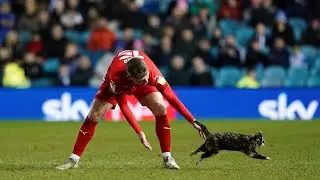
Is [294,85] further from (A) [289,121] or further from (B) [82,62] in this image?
(B) [82,62]

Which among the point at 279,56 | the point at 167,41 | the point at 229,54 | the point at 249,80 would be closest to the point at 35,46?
the point at 167,41

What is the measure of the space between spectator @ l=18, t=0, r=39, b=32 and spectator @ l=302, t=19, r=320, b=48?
7.40 meters

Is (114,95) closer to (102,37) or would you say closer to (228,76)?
(102,37)

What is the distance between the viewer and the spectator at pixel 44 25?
22.1 m

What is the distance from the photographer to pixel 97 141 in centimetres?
1552

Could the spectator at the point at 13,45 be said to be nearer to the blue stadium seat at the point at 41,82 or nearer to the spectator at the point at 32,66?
the spectator at the point at 32,66

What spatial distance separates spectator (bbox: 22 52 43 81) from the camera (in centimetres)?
2134

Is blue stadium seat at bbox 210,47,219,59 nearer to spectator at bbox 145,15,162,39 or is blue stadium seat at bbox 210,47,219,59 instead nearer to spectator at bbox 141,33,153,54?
spectator at bbox 145,15,162,39

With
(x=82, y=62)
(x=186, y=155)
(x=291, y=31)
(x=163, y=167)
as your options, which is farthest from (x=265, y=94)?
(x=163, y=167)

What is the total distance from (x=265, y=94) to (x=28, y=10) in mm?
6863

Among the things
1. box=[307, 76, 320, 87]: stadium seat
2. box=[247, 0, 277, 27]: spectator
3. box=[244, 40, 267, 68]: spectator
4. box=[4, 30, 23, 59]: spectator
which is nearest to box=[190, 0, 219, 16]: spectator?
box=[247, 0, 277, 27]: spectator

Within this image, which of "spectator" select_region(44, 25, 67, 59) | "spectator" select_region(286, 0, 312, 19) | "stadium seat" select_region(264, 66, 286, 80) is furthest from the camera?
"spectator" select_region(286, 0, 312, 19)

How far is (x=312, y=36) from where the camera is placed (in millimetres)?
23062

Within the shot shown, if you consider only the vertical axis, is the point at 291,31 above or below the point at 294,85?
above
